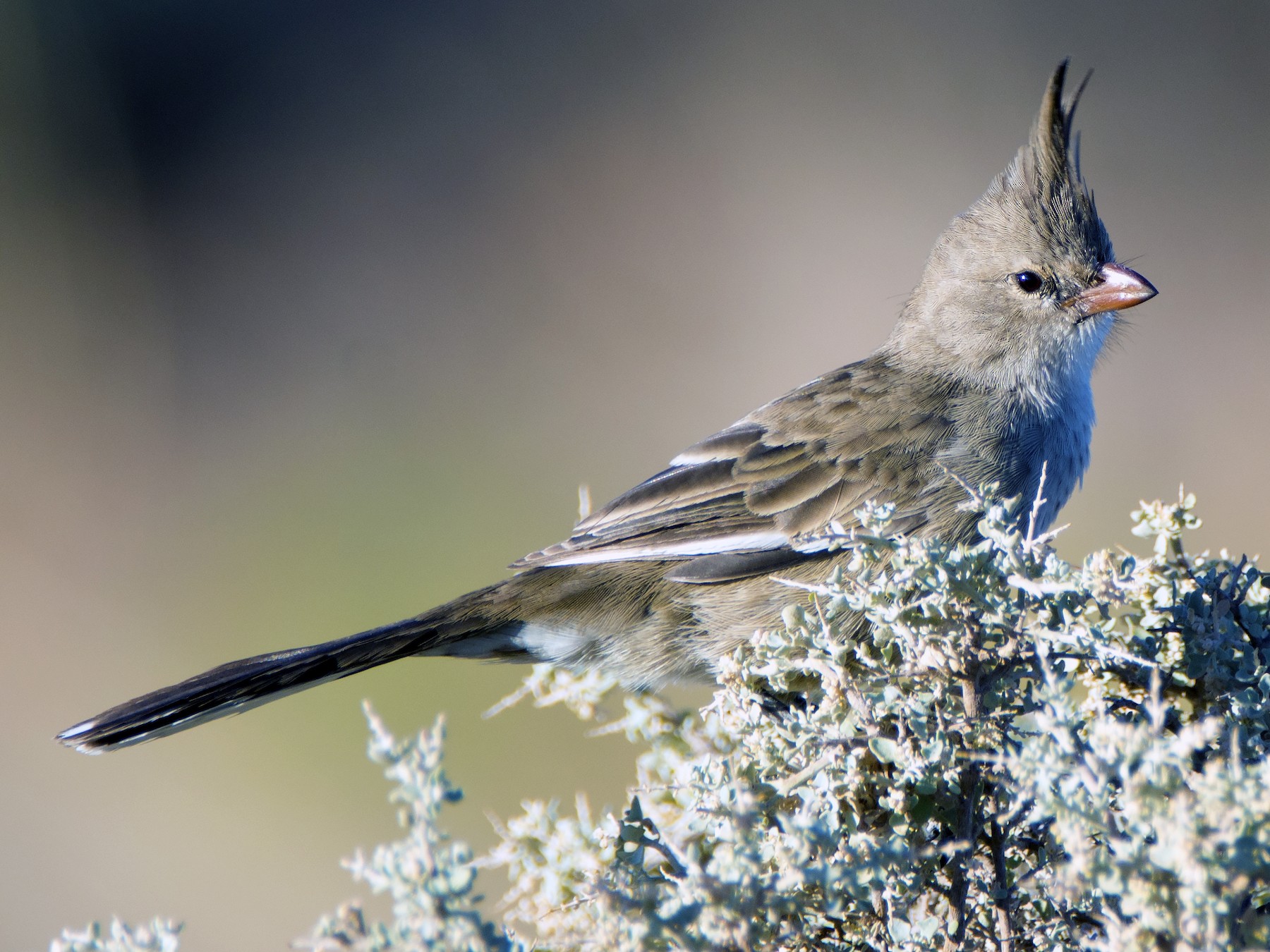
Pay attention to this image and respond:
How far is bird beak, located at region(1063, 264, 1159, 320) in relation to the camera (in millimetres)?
3289

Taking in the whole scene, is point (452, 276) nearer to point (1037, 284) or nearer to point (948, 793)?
Result: point (1037, 284)

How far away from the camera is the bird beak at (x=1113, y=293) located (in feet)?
10.8

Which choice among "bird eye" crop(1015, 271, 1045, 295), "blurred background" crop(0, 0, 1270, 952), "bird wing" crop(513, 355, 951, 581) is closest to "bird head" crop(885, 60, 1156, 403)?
"bird eye" crop(1015, 271, 1045, 295)

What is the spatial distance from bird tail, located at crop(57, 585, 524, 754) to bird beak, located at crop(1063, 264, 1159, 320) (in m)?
1.96

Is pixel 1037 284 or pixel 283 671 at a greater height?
pixel 1037 284

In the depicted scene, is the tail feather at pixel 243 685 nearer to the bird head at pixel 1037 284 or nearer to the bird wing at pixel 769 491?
the bird wing at pixel 769 491

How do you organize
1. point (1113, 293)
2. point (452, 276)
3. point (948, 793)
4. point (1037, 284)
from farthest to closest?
point (452, 276)
point (1037, 284)
point (1113, 293)
point (948, 793)

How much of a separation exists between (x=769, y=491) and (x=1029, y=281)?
120 centimetres

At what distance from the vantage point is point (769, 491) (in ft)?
9.66

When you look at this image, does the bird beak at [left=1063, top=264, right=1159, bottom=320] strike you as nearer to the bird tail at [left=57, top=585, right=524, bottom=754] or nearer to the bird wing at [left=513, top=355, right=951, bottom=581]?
the bird wing at [left=513, top=355, right=951, bottom=581]

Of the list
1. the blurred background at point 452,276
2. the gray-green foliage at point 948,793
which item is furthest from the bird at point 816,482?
the blurred background at point 452,276

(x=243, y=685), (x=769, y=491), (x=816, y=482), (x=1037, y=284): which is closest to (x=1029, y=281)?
(x=1037, y=284)

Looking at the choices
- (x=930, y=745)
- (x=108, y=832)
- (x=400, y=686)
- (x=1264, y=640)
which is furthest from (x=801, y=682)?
(x=108, y=832)

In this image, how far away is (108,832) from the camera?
16.3 feet
